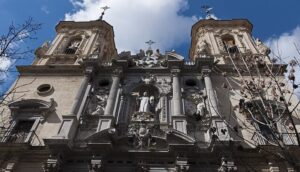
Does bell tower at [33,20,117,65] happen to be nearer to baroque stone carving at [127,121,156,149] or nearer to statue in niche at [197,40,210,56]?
statue in niche at [197,40,210,56]

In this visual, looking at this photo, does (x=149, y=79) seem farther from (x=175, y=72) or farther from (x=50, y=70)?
(x=50, y=70)

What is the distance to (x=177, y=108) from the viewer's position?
1528 cm

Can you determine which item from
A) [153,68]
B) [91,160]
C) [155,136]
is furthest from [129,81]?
[91,160]

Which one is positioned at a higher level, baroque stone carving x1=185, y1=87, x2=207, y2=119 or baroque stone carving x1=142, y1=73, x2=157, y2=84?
baroque stone carving x1=142, y1=73, x2=157, y2=84

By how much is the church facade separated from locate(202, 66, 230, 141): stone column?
0.05 metres

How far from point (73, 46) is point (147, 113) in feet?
36.8

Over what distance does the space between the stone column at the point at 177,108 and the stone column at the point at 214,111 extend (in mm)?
1345

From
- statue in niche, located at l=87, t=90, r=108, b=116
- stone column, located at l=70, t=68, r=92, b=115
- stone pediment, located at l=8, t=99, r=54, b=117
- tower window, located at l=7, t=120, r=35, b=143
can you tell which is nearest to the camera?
tower window, located at l=7, t=120, r=35, b=143

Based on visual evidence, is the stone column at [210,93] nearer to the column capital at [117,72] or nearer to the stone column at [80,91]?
the column capital at [117,72]

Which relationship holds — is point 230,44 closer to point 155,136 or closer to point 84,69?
point 84,69

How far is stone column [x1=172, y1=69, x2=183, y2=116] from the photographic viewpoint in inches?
596

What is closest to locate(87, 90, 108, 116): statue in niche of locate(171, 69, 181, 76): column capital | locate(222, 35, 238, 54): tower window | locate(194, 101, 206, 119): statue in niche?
locate(171, 69, 181, 76): column capital

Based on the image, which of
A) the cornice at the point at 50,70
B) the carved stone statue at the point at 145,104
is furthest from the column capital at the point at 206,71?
the cornice at the point at 50,70

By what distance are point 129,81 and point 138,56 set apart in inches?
118
